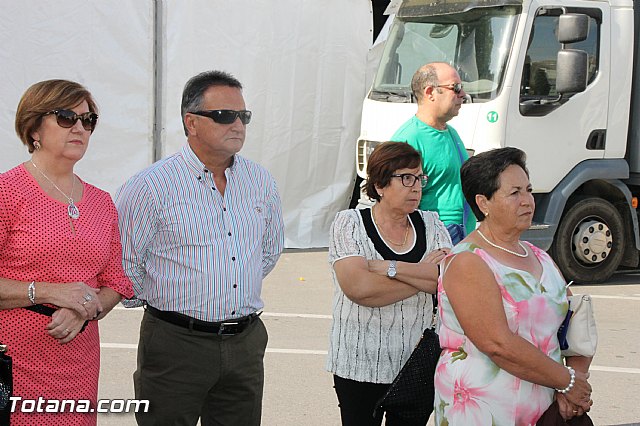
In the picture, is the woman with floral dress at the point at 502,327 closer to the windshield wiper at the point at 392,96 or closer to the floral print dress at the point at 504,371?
the floral print dress at the point at 504,371

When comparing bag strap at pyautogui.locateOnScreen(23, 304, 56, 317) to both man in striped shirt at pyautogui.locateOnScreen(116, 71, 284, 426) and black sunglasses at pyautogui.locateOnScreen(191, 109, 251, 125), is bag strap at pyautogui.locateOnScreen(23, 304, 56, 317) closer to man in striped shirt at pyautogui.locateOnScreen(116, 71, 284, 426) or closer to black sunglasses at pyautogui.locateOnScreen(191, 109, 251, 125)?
man in striped shirt at pyautogui.locateOnScreen(116, 71, 284, 426)

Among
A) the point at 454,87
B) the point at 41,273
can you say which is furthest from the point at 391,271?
the point at 454,87

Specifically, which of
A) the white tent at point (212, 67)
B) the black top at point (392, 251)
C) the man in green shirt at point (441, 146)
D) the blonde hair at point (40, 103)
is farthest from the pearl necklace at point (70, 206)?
the white tent at point (212, 67)

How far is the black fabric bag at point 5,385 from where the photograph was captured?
132 inches

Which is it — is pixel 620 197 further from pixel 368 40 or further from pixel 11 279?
pixel 11 279

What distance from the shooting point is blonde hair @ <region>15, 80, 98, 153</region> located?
139 inches

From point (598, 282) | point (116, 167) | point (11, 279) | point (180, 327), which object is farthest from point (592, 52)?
point (11, 279)

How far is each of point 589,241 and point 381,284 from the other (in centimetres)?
715

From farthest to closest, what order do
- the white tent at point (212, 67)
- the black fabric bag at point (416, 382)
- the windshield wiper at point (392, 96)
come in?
the white tent at point (212, 67), the windshield wiper at point (392, 96), the black fabric bag at point (416, 382)

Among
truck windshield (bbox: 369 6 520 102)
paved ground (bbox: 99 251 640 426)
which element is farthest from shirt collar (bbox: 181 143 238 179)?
truck windshield (bbox: 369 6 520 102)

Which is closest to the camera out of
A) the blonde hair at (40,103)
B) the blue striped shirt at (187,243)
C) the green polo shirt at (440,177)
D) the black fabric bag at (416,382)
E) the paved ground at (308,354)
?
the blonde hair at (40,103)

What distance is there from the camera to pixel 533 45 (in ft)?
32.9

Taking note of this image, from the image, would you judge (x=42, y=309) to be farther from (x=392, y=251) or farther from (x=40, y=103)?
(x=392, y=251)

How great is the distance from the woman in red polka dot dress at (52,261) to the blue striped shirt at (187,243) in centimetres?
32
